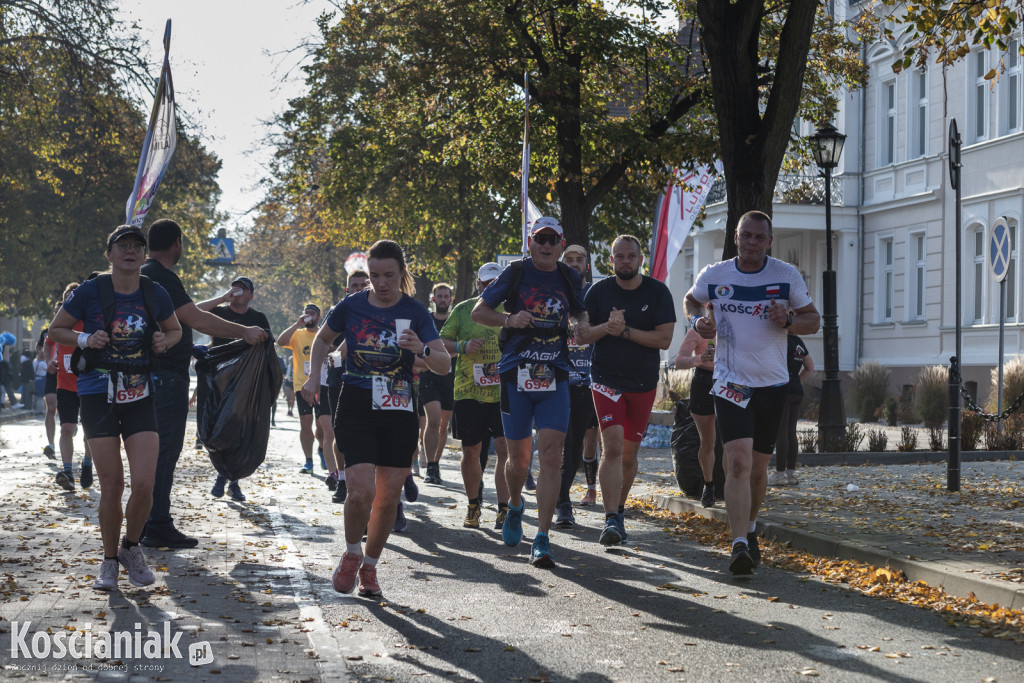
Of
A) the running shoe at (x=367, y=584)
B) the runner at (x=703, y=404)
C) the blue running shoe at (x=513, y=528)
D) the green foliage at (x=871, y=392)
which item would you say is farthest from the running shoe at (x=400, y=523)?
the green foliage at (x=871, y=392)

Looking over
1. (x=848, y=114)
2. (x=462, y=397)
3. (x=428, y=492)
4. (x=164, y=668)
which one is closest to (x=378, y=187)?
(x=848, y=114)

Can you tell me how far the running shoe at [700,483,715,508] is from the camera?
37.7 feet

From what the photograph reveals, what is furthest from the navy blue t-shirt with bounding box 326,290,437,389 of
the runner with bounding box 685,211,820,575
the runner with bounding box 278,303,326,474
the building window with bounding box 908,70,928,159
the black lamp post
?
the building window with bounding box 908,70,928,159

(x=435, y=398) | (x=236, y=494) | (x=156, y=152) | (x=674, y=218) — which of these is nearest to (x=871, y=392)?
(x=674, y=218)

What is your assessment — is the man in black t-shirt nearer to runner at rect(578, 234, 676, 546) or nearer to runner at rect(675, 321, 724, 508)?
runner at rect(578, 234, 676, 546)

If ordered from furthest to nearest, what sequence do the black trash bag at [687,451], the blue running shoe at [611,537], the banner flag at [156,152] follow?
the banner flag at [156,152] → the black trash bag at [687,451] → the blue running shoe at [611,537]

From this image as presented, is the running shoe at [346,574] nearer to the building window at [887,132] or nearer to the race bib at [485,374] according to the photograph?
the race bib at [485,374]

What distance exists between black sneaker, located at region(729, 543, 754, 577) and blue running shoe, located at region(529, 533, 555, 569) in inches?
45.2

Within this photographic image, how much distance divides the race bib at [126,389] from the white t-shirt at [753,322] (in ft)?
11.0

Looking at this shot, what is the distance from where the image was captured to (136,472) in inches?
300

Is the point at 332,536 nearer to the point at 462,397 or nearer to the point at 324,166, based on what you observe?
the point at 462,397

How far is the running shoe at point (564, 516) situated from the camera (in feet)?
34.9

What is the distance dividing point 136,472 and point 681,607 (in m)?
3.11

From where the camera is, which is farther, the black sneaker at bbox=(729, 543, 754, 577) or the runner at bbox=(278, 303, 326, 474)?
the runner at bbox=(278, 303, 326, 474)
